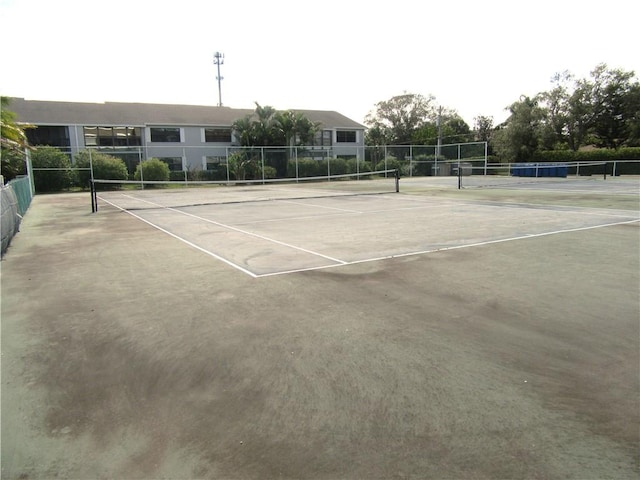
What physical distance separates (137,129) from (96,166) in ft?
49.5

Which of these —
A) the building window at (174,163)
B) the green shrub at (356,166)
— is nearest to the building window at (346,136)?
the green shrub at (356,166)

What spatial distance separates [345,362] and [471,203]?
14.6 m

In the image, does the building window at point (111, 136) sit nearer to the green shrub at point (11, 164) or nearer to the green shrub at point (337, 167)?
the green shrub at point (11, 164)

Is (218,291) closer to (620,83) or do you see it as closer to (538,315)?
(538,315)

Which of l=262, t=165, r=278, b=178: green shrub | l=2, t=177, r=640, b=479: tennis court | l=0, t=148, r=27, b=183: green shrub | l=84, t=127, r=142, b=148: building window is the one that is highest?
l=84, t=127, r=142, b=148: building window

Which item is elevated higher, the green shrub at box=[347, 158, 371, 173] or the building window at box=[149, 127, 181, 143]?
the building window at box=[149, 127, 181, 143]

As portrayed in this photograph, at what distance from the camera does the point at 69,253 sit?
9031mm

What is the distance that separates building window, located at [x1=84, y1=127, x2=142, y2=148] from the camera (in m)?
42.2

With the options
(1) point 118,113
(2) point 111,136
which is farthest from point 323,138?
(2) point 111,136

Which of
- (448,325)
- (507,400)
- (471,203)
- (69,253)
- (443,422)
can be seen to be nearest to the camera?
(443,422)

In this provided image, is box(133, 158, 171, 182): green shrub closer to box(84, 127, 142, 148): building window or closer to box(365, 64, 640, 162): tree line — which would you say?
box(84, 127, 142, 148): building window

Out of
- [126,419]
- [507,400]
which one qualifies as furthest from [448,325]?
[126,419]

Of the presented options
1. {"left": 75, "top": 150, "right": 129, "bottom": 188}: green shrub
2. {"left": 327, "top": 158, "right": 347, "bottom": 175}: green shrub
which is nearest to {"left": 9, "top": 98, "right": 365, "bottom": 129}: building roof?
{"left": 75, "top": 150, "right": 129, "bottom": 188}: green shrub

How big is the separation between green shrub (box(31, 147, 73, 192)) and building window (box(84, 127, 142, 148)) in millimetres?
13913
